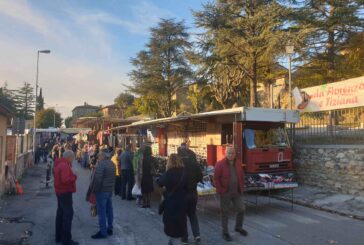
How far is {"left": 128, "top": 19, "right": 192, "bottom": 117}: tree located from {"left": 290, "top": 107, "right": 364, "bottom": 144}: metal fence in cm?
2187

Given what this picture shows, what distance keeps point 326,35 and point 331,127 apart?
405 inches

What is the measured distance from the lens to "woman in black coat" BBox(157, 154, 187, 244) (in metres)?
6.26

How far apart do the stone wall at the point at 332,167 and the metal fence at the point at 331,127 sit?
0.48m

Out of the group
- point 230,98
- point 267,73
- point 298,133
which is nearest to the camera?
point 298,133

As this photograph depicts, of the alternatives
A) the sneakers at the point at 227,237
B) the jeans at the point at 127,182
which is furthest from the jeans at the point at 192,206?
the jeans at the point at 127,182

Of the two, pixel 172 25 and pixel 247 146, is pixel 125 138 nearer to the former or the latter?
pixel 247 146

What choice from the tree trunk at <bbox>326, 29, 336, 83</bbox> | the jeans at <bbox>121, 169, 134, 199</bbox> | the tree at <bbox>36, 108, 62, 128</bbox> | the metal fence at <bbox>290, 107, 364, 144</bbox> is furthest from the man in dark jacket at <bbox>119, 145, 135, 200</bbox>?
the tree at <bbox>36, 108, 62, 128</bbox>

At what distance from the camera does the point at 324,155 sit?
13.7 metres

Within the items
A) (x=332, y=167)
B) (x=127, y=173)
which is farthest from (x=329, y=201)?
(x=127, y=173)

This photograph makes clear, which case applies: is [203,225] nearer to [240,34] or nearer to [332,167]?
[332,167]

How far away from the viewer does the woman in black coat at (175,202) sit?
6.26 meters

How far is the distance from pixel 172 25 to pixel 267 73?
1351 centimetres

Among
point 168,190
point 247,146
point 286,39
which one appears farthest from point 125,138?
point 168,190

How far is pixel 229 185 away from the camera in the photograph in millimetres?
8008
